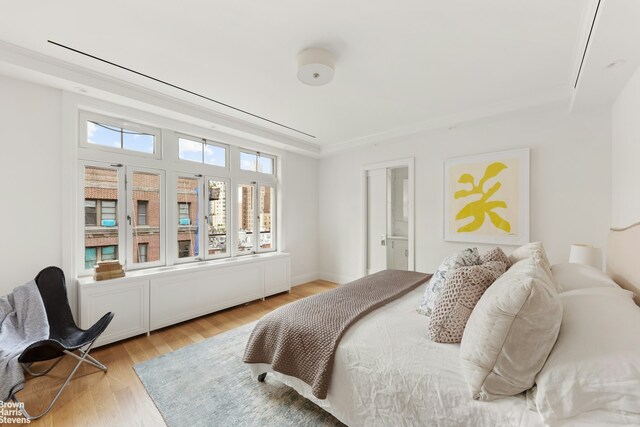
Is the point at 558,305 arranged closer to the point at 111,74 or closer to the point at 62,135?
the point at 111,74

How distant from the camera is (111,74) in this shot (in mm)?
2459

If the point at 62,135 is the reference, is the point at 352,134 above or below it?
above

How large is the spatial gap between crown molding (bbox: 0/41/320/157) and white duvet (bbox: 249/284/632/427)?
3.04 meters

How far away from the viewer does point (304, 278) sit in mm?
5090

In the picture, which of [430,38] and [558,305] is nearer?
[558,305]

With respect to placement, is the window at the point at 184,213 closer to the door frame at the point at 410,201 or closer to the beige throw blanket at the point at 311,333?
the beige throw blanket at the point at 311,333

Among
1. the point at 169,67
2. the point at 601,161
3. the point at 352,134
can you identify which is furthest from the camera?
the point at 352,134

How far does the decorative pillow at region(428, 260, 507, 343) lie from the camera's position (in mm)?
1424

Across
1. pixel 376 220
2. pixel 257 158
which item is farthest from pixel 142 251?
pixel 376 220

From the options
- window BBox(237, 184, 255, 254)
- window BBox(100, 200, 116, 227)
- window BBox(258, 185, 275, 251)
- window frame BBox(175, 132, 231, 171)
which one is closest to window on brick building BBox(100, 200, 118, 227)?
window BBox(100, 200, 116, 227)

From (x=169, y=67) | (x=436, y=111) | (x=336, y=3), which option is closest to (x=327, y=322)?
(x=336, y=3)

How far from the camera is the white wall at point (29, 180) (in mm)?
2281

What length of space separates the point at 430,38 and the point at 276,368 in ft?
8.48

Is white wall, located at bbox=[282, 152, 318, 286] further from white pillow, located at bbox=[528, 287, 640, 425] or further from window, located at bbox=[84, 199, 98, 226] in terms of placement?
white pillow, located at bbox=[528, 287, 640, 425]
